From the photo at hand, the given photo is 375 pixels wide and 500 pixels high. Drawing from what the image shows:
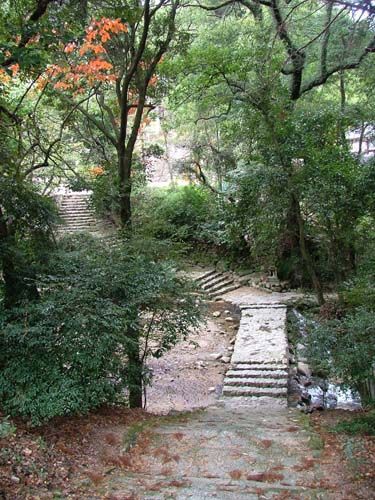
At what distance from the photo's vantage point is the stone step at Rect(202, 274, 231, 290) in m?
13.7

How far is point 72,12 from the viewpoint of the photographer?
20.0 ft

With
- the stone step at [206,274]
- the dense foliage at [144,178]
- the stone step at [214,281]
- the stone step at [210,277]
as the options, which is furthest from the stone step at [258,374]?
the stone step at [206,274]

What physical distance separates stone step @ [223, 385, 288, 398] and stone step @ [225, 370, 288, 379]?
38 centimetres

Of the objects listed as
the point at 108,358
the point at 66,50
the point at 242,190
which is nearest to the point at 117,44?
the point at 66,50

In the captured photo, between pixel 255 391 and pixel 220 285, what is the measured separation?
669 cm

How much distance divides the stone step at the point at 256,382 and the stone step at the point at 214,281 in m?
5.78

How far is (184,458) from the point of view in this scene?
3668mm

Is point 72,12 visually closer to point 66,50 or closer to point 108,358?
point 66,50

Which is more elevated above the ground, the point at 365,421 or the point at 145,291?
the point at 145,291

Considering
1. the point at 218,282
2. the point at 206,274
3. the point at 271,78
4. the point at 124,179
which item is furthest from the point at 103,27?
the point at 206,274

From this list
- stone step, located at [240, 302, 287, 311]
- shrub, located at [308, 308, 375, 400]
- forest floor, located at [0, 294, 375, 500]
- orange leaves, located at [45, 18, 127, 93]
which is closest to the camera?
forest floor, located at [0, 294, 375, 500]

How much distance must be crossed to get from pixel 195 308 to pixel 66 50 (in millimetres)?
4818

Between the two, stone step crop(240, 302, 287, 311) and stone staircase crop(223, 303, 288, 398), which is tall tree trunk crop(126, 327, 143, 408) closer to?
stone staircase crop(223, 303, 288, 398)

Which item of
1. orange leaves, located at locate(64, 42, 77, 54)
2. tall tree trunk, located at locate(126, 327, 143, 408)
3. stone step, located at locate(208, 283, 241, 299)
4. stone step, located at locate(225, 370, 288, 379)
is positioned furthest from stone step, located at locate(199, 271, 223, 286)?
orange leaves, located at locate(64, 42, 77, 54)
